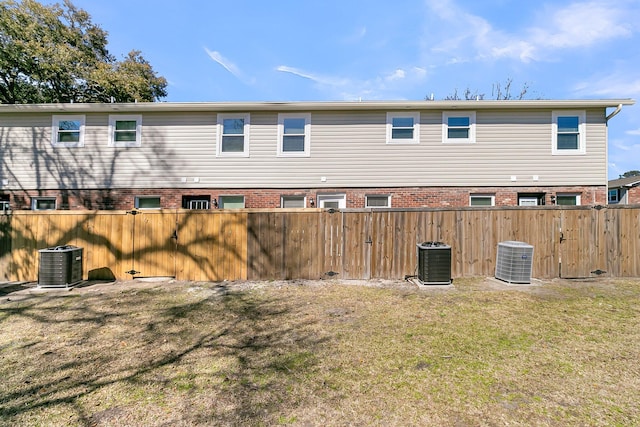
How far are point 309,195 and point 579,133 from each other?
31.8 ft

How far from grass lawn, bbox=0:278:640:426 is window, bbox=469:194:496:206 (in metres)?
4.79

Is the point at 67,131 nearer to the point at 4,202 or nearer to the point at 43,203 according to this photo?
the point at 43,203

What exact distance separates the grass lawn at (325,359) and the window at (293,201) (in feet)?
16.1

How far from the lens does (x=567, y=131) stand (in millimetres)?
10305

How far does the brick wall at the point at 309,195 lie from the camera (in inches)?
403

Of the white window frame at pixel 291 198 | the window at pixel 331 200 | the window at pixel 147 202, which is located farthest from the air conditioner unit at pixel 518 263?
the window at pixel 147 202

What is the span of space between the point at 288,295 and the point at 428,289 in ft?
9.88

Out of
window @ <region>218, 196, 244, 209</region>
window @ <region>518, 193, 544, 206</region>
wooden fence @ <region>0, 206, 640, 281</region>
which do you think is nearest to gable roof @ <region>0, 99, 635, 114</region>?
window @ <region>518, 193, 544, 206</region>

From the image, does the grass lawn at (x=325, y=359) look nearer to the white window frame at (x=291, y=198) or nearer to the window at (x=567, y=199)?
the white window frame at (x=291, y=198)

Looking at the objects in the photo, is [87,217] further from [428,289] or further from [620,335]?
[620,335]

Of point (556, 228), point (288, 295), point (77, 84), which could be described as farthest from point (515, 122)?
point (77, 84)

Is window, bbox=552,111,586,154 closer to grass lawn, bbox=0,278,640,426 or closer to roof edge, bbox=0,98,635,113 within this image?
roof edge, bbox=0,98,635,113

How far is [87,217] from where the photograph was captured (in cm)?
739

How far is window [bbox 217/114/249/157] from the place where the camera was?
1056cm
